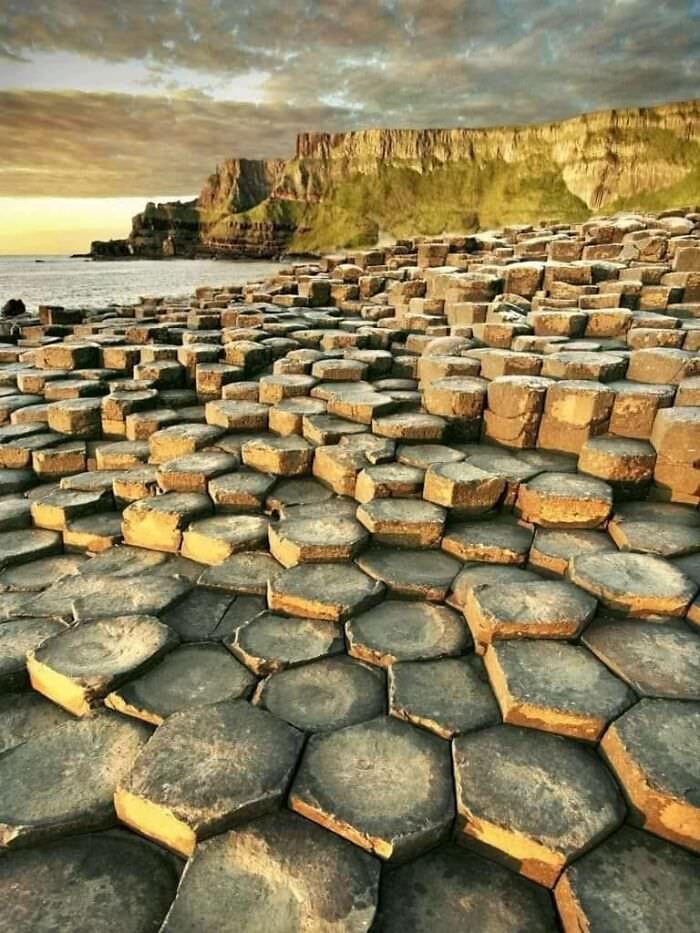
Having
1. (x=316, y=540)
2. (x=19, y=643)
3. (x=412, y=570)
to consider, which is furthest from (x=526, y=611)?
(x=19, y=643)

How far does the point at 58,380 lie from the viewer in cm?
513

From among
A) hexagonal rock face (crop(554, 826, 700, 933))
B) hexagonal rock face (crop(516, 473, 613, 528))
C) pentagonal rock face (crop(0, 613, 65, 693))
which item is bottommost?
pentagonal rock face (crop(0, 613, 65, 693))

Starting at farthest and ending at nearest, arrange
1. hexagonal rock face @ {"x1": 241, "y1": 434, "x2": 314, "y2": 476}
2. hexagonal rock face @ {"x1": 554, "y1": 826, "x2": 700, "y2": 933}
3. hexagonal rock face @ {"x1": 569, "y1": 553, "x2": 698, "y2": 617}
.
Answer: hexagonal rock face @ {"x1": 241, "y1": 434, "x2": 314, "y2": 476} → hexagonal rock face @ {"x1": 569, "y1": 553, "x2": 698, "y2": 617} → hexagonal rock face @ {"x1": 554, "y1": 826, "x2": 700, "y2": 933}

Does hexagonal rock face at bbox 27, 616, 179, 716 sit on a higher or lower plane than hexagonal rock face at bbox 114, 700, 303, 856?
lower

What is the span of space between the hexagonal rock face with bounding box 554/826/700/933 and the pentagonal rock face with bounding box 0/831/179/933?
3.28 ft

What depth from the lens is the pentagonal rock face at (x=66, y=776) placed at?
1.47 m

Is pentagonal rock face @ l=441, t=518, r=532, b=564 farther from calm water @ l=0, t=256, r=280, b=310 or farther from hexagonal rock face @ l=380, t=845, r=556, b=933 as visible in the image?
calm water @ l=0, t=256, r=280, b=310

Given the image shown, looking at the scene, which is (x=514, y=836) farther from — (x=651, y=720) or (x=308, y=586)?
(x=308, y=586)

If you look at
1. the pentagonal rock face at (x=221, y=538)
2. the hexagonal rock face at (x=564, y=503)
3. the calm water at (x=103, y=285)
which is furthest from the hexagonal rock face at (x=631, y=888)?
the calm water at (x=103, y=285)

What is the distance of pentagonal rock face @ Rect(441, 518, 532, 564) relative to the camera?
8.57ft

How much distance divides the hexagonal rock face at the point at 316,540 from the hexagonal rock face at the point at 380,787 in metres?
0.96

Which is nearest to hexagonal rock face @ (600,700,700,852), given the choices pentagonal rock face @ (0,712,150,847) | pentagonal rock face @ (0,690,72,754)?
pentagonal rock face @ (0,712,150,847)

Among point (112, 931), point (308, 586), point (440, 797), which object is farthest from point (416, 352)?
point (112, 931)

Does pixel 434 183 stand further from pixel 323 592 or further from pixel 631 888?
pixel 631 888
